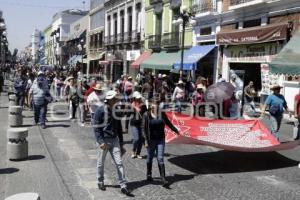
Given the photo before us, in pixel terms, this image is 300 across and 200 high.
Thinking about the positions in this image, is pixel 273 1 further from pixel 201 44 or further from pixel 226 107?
pixel 201 44

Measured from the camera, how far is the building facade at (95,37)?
172 ft

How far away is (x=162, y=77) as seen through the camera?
26047 millimetres

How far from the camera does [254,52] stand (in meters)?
22.0

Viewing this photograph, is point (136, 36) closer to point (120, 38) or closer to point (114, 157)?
point (120, 38)

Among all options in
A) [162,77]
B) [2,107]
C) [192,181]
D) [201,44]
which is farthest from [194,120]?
[201,44]

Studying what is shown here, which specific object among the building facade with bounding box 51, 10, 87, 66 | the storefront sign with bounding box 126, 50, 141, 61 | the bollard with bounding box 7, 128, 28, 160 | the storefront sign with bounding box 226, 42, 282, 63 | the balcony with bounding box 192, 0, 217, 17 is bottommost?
the bollard with bounding box 7, 128, 28, 160

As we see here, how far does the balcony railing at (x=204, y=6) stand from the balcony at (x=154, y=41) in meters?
6.49

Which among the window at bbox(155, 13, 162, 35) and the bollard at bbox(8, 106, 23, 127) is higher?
the window at bbox(155, 13, 162, 35)

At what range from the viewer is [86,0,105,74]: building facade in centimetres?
5244

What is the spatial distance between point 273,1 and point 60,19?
7923 centimetres

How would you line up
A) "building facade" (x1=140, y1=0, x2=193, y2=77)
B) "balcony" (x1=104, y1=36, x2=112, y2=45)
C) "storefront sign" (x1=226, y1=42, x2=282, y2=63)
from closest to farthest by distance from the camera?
"storefront sign" (x1=226, y1=42, x2=282, y2=63), "building facade" (x1=140, y1=0, x2=193, y2=77), "balcony" (x1=104, y1=36, x2=112, y2=45)

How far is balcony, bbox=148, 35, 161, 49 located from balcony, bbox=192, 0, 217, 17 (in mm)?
6492

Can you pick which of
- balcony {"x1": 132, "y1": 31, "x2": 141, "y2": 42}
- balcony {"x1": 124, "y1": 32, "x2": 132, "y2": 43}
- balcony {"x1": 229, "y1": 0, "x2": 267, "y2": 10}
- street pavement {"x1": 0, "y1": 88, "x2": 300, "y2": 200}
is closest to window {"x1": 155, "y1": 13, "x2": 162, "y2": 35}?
balcony {"x1": 132, "y1": 31, "x2": 141, "y2": 42}

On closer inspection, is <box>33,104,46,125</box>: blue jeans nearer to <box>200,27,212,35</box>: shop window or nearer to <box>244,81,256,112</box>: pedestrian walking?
<box>244,81,256,112</box>: pedestrian walking
